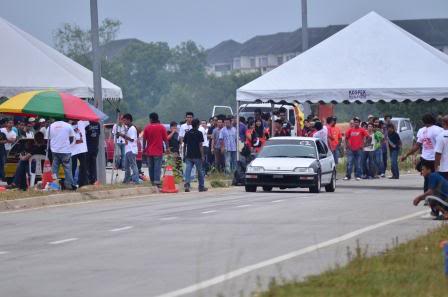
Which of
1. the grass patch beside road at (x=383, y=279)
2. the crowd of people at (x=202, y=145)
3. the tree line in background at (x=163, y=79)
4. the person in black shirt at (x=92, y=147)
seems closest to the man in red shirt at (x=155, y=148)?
the crowd of people at (x=202, y=145)

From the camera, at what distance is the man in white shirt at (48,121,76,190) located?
2920 cm

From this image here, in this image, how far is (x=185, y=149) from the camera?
33312mm

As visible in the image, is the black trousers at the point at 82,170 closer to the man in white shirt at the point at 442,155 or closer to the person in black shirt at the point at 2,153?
the person in black shirt at the point at 2,153

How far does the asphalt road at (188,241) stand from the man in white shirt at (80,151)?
3.09m

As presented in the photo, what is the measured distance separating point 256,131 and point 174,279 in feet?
82.7

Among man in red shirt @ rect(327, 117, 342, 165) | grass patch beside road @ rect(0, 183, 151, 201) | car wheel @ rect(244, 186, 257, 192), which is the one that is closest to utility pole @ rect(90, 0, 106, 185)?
grass patch beside road @ rect(0, 183, 151, 201)

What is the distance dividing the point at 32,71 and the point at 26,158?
5.81 m

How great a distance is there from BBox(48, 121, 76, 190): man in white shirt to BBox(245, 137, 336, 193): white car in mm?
4735

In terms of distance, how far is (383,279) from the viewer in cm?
1219

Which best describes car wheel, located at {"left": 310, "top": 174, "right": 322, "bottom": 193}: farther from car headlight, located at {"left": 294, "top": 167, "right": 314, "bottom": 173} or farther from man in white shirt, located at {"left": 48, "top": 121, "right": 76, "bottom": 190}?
man in white shirt, located at {"left": 48, "top": 121, "right": 76, "bottom": 190}

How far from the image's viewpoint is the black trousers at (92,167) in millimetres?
32938

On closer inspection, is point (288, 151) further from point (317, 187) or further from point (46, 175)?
point (46, 175)

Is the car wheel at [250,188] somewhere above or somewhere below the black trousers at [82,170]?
below

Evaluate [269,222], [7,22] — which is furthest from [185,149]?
[269,222]
